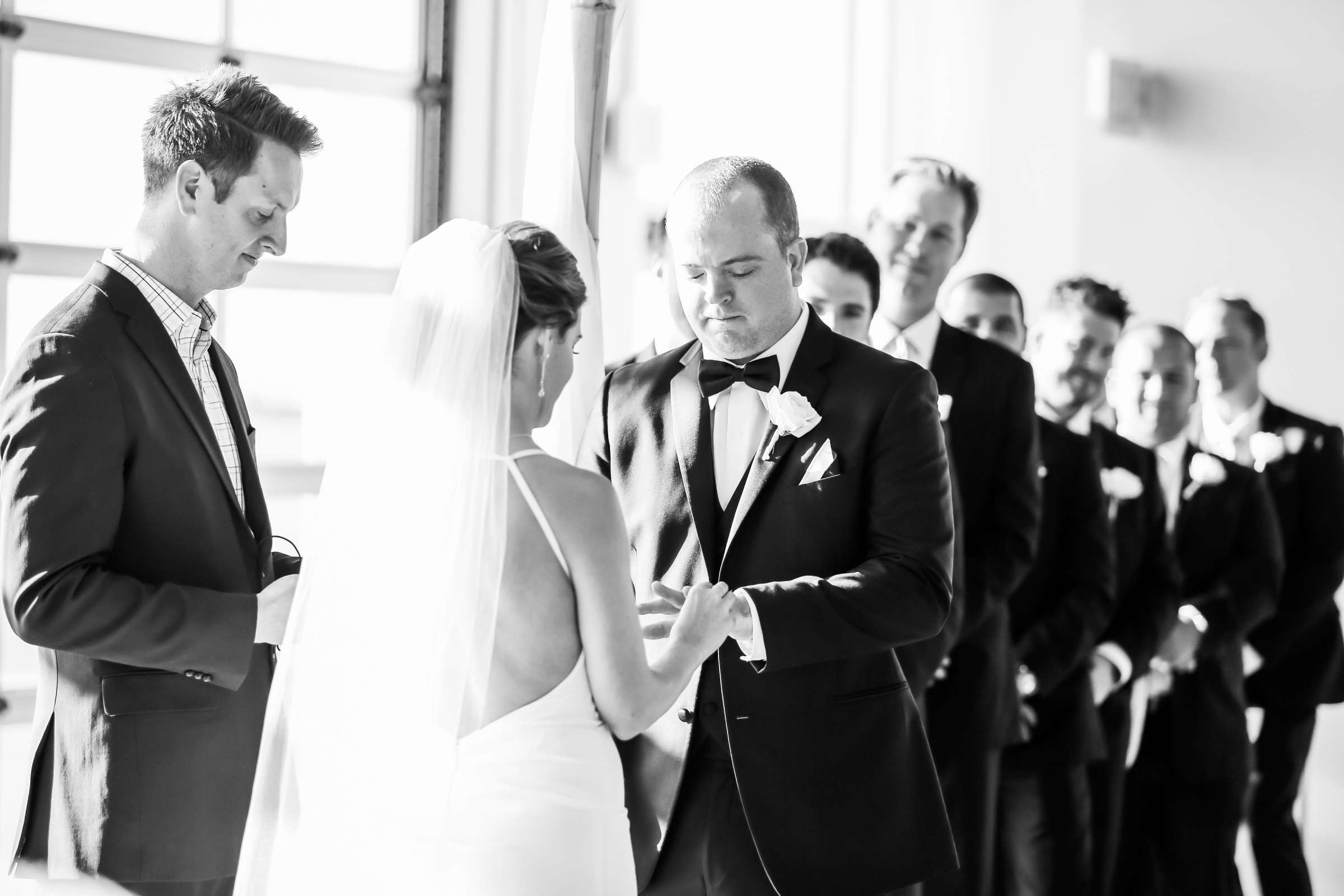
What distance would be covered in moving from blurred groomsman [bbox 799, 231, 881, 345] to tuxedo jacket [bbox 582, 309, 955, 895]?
0.95 meters

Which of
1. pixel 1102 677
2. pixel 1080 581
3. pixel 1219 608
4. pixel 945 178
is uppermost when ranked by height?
pixel 945 178

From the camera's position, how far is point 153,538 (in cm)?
217

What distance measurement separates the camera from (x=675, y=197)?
7.72 feet

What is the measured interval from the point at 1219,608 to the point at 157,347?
319 centimetres

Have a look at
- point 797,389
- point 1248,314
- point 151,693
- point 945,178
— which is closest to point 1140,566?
point 1248,314

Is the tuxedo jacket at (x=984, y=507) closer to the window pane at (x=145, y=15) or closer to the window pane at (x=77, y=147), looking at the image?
the window pane at (x=77, y=147)

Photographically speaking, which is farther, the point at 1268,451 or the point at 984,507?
the point at 1268,451

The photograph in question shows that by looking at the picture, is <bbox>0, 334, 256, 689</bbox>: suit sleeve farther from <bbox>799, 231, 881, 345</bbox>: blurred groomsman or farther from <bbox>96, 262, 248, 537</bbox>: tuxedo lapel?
<bbox>799, 231, 881, 345</bbox>: blurred groomsman

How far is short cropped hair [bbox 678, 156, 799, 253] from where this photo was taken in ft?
7.52

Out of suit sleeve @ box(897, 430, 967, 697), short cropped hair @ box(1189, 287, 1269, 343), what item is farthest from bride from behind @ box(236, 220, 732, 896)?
short cropped hair @ box(1189, 287, 1269, 343)

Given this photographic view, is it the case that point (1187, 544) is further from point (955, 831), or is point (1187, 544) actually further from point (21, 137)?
point (21, 137)

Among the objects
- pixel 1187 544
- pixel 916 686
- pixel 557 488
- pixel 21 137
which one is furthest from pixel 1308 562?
pixel 21 137

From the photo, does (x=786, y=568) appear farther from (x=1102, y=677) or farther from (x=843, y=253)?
(x=1102, y=677)

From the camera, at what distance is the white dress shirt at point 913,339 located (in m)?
3.41
